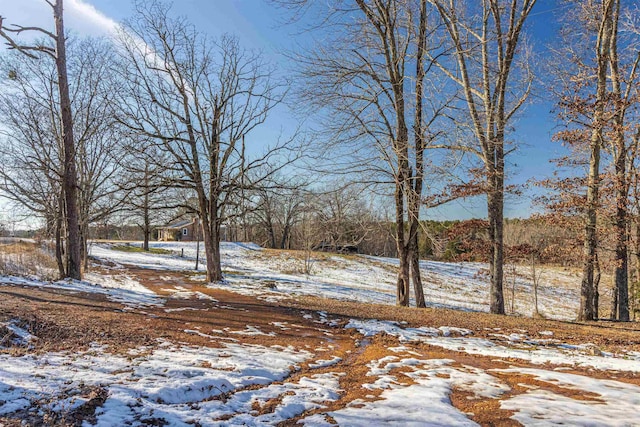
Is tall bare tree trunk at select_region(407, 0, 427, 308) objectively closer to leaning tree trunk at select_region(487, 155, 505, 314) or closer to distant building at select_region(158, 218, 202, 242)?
leaning tree trunk at select_region(487, 155, 505, 314)

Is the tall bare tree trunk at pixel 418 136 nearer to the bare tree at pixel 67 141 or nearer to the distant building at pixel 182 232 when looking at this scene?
the bare tree at pixel 67 141

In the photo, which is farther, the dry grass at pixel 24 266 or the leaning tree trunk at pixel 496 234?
the dry grass at pixel 24 266

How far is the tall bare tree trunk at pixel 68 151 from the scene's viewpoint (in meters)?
10.1

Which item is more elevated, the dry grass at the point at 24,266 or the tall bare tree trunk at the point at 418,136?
the tall bare tree trunk at the point at 418,136

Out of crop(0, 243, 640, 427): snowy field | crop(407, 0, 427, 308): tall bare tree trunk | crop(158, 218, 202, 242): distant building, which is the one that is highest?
crop(407, 0, 427, 308): tall bare tree trunk

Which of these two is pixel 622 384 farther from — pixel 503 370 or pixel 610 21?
pixel 610 21

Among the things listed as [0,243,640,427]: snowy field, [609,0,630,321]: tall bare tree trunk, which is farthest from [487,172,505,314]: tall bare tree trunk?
[0,243,640,427]: snowy field

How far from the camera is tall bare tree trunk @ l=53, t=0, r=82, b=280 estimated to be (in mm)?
10102

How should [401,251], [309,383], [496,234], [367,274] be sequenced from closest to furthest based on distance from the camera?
[309,383], [496,234], [401,251], [367,274]

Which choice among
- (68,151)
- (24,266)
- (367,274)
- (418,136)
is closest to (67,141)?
(68,151)

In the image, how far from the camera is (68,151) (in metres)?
10.2

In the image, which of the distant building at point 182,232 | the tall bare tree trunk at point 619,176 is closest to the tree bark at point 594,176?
the tall bare tree trunk at point 619,176

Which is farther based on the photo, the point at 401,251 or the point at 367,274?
the point at 367,274

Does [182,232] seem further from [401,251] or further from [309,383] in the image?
[309,383]
